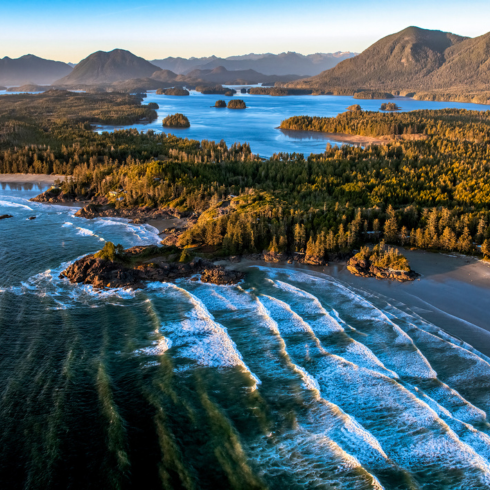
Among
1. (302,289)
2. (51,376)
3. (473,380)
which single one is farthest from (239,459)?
(302,289)

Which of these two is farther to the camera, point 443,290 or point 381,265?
point 381,265

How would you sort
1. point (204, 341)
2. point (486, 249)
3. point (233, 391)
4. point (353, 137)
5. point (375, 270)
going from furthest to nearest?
point (353, 137) < point (486, 249) < point (375, 270) < point (204, 341) < point (233, 391)

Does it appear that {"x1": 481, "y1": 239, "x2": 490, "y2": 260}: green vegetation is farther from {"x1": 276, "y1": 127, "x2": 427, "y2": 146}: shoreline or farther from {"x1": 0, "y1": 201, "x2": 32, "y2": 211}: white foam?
{"x1": 276, "y1": 127, "x2": 427, "y2": 146}: shoreline

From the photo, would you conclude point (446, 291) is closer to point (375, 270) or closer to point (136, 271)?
point (375, 270)

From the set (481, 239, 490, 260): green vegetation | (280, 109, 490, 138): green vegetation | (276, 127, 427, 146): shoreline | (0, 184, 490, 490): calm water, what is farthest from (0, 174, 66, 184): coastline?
(280, 109, 490, 138): green vegetation

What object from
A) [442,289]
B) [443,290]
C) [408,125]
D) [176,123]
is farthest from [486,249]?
[176,123]

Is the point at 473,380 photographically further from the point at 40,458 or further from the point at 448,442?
the point at 40,458

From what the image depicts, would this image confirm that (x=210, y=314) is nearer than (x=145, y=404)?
No
